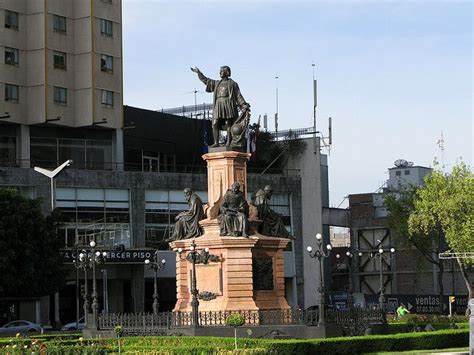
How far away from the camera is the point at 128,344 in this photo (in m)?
40.4

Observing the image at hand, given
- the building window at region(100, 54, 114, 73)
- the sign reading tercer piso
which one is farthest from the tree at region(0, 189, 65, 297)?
the building window at region(100, 54, 114, 73)

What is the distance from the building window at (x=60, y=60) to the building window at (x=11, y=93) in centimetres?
366

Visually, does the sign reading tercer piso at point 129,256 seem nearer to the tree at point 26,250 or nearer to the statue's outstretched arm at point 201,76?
the tree at point 26,250

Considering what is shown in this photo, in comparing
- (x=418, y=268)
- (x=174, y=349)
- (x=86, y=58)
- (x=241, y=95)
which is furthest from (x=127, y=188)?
(x=174, y=349)

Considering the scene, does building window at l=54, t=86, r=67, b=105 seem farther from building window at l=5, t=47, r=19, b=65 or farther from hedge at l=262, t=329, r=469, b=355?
hedge at l=262, t=329, r=469, b=355

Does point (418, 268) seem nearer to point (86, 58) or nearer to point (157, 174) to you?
point (157, 174)

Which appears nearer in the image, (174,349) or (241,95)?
(174,349)

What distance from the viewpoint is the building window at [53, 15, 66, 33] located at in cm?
8806

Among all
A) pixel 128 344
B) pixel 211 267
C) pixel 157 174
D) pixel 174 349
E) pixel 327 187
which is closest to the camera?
pixel 174 349

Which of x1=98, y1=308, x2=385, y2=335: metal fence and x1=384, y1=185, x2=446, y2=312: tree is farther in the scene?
x1=384, y1=185, x2=446, y2=312: tree

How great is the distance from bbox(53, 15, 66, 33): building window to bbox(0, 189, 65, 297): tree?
1832cm

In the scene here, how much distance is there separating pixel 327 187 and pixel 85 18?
3187cm

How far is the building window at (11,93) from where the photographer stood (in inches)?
3371

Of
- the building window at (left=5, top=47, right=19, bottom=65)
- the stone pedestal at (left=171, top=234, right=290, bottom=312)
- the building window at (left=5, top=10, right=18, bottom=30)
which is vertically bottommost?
the stone pedestal at (left=171, top=234, right=290, bottom=312)
